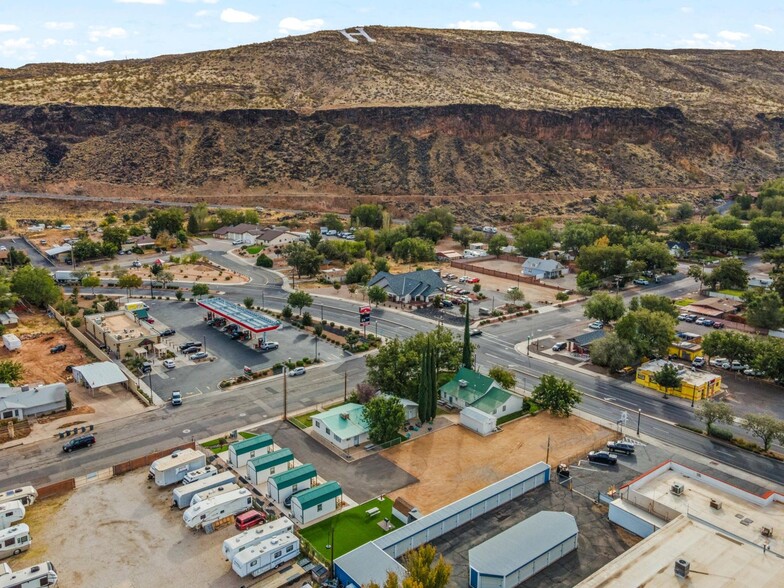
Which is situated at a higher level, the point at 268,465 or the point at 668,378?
the point at 668,378

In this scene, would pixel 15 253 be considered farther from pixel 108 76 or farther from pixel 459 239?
pixel 108 76

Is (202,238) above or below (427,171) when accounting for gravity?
below

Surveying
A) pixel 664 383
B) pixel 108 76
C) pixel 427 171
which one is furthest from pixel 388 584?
pixel 108 76

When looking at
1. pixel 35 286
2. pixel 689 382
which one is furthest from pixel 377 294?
pixel 35 286

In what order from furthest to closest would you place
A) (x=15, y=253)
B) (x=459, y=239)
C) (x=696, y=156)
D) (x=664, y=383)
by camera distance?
(x=696, y=156) → (x=459, y=239) → (x=15, y=253) → (x=664, y=383)

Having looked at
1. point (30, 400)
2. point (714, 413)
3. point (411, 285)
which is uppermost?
point (411, 285)

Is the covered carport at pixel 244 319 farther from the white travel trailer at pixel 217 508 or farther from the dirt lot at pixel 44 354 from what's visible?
the white travel trailer at pixel 217 508

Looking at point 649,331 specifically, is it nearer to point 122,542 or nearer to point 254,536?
point 254,536

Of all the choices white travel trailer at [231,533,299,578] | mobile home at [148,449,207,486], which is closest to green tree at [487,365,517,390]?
mobile home at [148,449,207,486]
